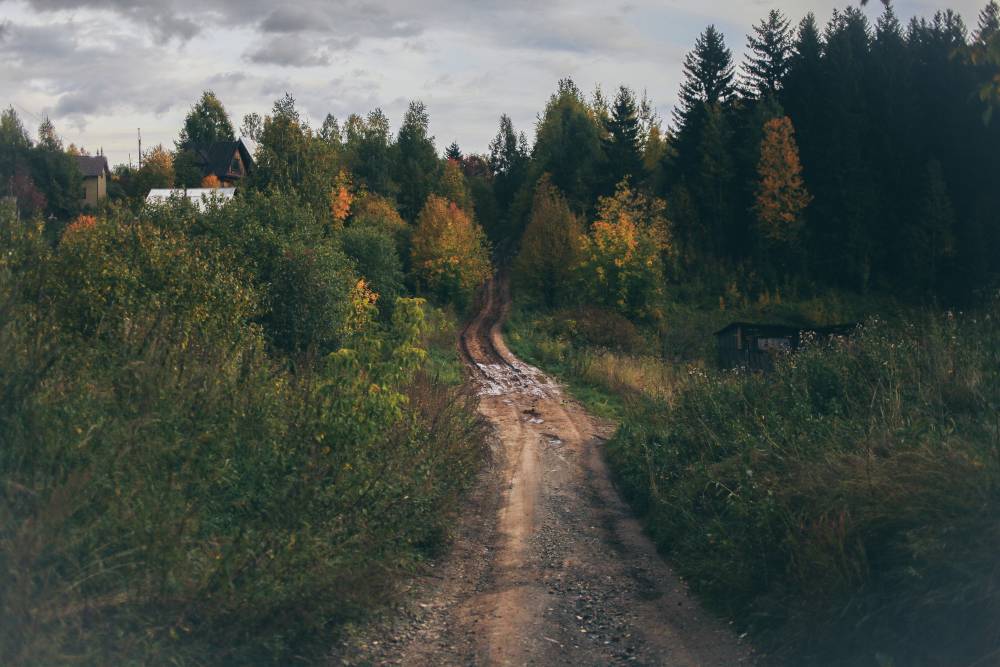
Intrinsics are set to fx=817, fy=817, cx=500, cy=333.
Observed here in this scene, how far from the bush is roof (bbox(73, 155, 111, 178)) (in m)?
76.3

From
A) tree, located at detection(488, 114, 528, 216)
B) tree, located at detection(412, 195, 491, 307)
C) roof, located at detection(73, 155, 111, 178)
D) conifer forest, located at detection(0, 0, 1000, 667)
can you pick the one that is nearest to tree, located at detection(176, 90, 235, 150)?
roof, located at detection(73, 155, 111, 178)

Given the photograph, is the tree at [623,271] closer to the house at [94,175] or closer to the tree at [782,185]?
the tree at [782,185]

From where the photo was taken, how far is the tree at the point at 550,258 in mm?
51656

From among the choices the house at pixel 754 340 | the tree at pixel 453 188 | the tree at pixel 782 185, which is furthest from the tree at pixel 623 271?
the tree at pixel 453 188

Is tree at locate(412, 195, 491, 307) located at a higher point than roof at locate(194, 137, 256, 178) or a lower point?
lower

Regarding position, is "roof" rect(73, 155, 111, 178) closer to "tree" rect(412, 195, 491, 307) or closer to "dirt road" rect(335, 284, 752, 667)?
"tree" rect(412, 195, 491, 307)

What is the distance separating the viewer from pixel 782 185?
53.5 meters

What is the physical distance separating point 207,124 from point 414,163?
111ft

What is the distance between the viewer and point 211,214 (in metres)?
25.9

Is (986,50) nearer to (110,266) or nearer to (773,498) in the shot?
(773,498)

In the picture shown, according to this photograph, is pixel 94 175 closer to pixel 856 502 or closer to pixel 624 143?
pixel 624 143

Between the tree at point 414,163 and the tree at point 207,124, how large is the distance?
28066 millimetres

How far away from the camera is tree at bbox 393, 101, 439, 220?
71.8 metres

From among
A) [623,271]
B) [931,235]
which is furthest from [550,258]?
[931,235]
